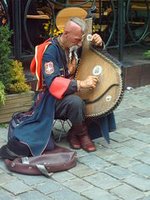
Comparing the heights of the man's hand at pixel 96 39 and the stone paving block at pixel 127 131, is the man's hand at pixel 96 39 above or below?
above

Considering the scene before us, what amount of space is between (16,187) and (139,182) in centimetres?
99

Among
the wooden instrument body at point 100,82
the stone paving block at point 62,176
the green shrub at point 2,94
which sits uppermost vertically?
the wooden instrument body at point 100,82

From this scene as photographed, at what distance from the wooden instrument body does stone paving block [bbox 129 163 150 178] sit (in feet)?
1.84

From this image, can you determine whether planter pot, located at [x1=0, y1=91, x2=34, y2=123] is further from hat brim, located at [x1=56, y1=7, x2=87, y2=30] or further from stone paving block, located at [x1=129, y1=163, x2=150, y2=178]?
stone paving block, located at [x1=129, y1=163, x2=150, y2=178]

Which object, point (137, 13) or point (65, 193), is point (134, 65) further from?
point (65, 193)

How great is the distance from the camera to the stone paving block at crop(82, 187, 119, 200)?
3.89 meters

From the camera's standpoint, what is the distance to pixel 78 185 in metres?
4.11

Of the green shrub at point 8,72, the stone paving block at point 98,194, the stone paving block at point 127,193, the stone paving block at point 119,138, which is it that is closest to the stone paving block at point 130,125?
the stone paving block at point 119,138

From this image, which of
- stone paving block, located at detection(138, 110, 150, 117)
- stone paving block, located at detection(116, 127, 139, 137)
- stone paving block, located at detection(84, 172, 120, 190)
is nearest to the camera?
stone paving block, located at detection(84, 172, 120, 190)

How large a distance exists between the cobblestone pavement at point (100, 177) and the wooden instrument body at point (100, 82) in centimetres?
44

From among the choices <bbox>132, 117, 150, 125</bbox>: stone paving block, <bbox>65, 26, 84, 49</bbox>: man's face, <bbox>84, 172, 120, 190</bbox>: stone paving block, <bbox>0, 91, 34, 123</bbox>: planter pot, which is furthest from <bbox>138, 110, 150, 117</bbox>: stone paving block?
<bbox>84, 172, 120, 190</bbox>: stone paving block

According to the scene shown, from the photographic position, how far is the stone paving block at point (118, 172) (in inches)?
170

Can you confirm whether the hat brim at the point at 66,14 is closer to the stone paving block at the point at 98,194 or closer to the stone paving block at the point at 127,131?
the stone paving block at the point at 127,131

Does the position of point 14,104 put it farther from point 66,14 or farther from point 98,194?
point 98,194
